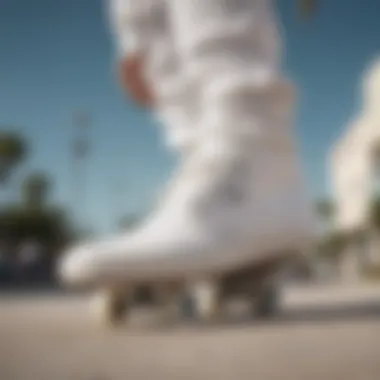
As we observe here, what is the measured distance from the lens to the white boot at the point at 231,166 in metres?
0.54

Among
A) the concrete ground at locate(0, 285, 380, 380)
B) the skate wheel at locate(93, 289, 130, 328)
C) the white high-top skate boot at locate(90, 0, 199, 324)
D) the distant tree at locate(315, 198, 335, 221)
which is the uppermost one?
the white high-top skate boot at locate(90, 0, 199, 324)

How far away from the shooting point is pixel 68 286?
19.3 inches

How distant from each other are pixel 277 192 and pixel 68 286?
216mm

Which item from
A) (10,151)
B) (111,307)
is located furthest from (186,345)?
(10,151)

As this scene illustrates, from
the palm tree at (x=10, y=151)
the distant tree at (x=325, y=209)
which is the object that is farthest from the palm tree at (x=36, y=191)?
the distant tree at (x=325, y=209)

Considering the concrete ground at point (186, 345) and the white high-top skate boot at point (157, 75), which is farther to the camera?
the white high-top skate boot at point (157, 75)

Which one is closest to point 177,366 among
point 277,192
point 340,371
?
point 340,371

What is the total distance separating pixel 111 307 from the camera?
53 centimetres

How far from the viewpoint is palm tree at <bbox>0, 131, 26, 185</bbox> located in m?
0.45

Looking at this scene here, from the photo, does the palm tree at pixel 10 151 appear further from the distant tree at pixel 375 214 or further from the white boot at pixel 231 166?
the distant tree at pixel 375 214

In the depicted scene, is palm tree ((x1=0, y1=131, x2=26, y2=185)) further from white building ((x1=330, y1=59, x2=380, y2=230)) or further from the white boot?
white building ((x1=330, y1=59, x2=380, y2=230))

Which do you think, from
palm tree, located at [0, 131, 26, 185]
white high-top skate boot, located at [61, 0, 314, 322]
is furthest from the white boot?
palm tree, located at [0, 131, 26, 185]

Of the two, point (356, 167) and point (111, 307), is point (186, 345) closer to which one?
point (111, 307)

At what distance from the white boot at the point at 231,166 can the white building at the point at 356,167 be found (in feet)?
0.16
